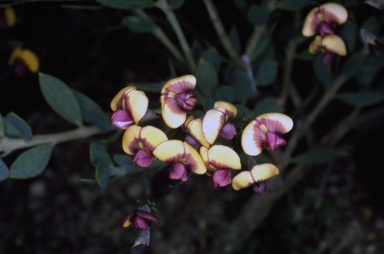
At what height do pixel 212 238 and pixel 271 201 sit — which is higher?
pixel 271 201

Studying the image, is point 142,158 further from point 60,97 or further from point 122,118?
point 60,97

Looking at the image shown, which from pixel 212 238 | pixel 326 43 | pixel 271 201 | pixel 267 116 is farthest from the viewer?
pixel 212 238

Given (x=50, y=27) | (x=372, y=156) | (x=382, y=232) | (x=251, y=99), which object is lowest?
(x=382, y=232)

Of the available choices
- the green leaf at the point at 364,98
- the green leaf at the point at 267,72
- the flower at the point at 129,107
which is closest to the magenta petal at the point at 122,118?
the flower at the point at 129,107

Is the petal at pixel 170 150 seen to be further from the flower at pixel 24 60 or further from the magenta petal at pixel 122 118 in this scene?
the flower at pixel 24 60

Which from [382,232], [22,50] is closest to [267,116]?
[22,50]

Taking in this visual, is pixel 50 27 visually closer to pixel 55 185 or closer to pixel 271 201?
pixel 55 185

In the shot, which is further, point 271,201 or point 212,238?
point 212,238
